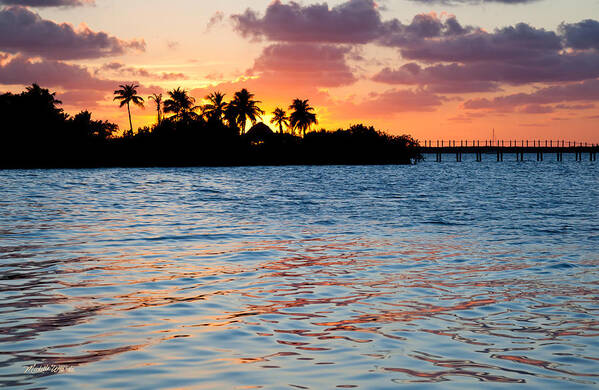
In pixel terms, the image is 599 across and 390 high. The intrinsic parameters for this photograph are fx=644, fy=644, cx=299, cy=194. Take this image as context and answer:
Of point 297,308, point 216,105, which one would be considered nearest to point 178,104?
point 216,105

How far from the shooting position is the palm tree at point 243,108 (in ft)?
344

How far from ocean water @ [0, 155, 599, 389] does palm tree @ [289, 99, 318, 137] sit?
4043 inches

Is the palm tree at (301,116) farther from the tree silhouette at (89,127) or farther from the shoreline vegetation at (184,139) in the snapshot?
the tree silhouette at (89,127)

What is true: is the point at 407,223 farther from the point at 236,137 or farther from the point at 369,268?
the point at 236,137

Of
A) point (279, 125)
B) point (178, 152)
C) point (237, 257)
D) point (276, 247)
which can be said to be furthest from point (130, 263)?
point (279, 125)

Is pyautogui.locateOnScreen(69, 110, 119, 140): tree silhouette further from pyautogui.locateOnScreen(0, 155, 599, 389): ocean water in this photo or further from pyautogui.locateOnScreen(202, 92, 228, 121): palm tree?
pyautogui.locateOnScreen(0, 155, 599, 389): ocean water

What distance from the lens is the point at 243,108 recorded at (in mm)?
105500

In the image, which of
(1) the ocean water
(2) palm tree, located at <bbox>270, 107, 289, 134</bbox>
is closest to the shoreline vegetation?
(2) palm tree, located at <bbox>270, 107, 289, 134</bbox>

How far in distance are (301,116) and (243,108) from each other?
1727cm

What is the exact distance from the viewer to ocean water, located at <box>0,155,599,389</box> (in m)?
5.78

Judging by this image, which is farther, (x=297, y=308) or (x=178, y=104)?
(x=178, y=104)

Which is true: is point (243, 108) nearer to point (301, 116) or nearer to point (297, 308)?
point (301, 116)

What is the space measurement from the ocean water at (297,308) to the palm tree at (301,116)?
4043 inches

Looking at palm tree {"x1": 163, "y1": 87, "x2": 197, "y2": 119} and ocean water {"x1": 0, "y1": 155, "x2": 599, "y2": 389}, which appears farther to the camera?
palm tree {"x1": 163, "y1": 87, "x2": 197, "y2": 119}
